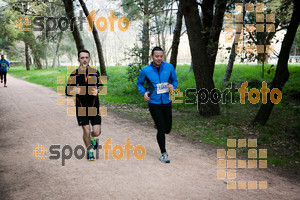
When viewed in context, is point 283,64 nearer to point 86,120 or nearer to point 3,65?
point 86,120

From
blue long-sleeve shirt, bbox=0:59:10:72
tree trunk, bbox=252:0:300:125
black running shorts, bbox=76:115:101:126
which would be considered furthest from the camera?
blue long-sleeve shirt, bbox=0:59:10:72

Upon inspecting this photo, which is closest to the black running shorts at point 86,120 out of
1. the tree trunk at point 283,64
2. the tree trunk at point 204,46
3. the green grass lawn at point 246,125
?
the green grass lawn at point 246,125

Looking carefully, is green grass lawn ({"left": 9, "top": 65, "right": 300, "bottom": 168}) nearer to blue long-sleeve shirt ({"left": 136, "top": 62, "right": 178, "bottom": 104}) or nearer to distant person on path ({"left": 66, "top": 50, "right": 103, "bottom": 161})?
blue long-sleeve shirt ({"left": 136, "top": 62, "right": 178, "bottom": 104})

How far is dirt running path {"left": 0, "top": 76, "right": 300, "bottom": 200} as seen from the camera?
13.5 feet

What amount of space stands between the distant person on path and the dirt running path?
3.06ft

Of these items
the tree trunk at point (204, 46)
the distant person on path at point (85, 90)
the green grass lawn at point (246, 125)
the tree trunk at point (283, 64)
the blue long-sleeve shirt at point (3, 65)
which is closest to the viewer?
the distant person on path at point (85, 90)

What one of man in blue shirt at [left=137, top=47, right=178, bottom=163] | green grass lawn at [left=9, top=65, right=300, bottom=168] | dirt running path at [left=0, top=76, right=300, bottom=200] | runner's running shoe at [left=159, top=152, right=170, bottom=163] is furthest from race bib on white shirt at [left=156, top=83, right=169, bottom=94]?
green grass lawn at [left=9, top=65, right=300, bottom=168]

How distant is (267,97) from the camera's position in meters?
8.07

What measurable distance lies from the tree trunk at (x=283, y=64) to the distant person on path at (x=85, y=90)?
540cm

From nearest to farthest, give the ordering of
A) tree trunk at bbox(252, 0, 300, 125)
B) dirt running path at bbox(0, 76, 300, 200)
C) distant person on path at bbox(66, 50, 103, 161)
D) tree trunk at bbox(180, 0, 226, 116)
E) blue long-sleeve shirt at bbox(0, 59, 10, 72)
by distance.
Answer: dirt running path at bbox(0, 76, 300, 200)
distant person on path at bbox(66, 50, 103, 161)
tree trunk at bbox(252, 0, 300, 125)
tree trunk at bbox(180, 0, 226, 116)
blue long-sleeve shirt at bbox(0, 59, 10, 72)

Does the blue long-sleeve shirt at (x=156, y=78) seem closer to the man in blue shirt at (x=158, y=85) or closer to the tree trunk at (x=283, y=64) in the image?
the man in blue shirt at (x=158, y=85)

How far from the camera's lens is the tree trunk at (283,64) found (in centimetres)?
724

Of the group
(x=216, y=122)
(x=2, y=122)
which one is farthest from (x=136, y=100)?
(x=2, y=122)

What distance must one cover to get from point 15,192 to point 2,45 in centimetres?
6321
